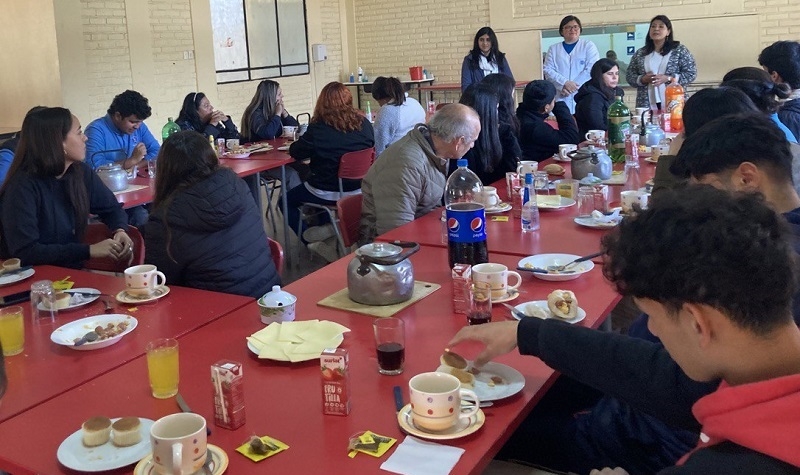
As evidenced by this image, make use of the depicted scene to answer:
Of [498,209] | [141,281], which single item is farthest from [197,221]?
[498,209]

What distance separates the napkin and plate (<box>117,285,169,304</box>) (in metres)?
1.32

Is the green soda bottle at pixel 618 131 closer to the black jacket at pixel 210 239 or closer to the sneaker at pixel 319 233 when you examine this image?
the sneaker at pixel 319 233

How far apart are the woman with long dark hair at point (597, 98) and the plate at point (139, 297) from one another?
4.19m

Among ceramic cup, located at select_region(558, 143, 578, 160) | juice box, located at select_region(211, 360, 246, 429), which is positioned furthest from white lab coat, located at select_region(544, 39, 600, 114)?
juice box, located at select_region(211, 360, 246, 429)

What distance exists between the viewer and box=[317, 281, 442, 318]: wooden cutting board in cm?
237

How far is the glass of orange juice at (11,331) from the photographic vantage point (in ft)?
7.14

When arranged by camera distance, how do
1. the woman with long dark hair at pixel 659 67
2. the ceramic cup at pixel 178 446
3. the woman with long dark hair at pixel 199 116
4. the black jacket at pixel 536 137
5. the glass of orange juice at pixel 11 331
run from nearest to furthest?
1. the ceramic cup at pixel 178 446
2. the glass of orange juice at pixel 11 331
3. the black jacket at pixel 536 137
4. the woman with long dark hair at pixel 199 116
5. the woman with long dark hair at pixel 659 67

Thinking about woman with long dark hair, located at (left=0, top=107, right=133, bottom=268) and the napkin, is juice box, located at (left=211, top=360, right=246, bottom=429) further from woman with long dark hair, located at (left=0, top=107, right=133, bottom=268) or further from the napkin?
woman with long dark hair, located at (left=0, top=107, right=133, bottom=268)

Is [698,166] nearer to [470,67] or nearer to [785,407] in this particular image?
[785,407]

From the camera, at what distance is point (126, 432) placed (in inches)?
63.6

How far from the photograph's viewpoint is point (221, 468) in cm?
151

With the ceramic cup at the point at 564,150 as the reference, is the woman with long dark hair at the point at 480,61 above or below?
above

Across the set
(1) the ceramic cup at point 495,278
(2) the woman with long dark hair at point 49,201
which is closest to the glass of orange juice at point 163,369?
(1) the ceramic cup at point 495,278

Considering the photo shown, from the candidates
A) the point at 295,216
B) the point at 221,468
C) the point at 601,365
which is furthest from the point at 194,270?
the point at 295,216
